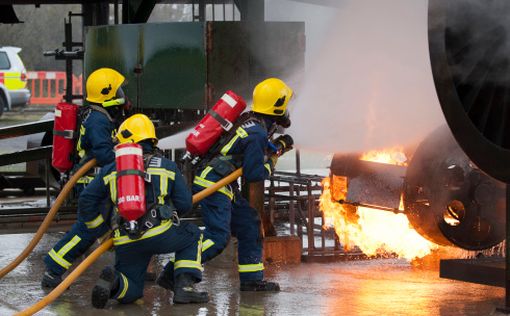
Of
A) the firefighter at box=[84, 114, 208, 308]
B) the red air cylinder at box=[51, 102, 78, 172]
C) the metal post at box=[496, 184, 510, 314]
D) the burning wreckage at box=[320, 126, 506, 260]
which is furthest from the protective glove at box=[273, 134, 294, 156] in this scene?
the metal post at box=[496, 184, 510, 314]

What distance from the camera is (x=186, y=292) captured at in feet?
26.8

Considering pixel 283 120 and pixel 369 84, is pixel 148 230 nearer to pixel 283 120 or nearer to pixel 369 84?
pixel 283 120

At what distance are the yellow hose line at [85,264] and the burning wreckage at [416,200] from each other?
1.40 m

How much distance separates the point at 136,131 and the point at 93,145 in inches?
47.1

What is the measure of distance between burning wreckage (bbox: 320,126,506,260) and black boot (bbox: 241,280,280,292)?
1.19m

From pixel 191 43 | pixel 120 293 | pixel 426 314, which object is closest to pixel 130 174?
pixel 120 293

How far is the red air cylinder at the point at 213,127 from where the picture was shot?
28.3ft

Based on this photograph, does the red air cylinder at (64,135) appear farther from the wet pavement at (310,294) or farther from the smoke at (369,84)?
the smoke at (369,84)

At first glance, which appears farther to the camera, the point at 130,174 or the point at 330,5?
the point at 330,5

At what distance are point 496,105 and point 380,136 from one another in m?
2.89

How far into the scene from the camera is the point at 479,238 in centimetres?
878

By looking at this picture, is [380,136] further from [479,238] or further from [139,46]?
[139,46]

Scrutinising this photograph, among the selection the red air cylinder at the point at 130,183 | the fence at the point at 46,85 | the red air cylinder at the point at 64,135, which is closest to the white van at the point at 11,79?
the fence at the point at 46,85

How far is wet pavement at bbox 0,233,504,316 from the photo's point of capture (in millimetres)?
7961
